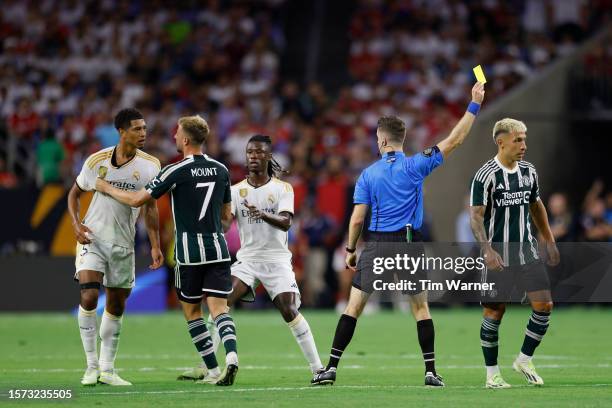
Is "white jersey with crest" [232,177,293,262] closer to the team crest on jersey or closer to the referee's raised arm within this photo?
the referee's raised arm

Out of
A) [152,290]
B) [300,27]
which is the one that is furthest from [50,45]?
[152,290]

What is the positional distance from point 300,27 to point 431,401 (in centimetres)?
2464

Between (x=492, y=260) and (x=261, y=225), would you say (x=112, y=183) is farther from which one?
(x=492, y=260)

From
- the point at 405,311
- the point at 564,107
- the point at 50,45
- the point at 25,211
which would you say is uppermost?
the point at 50,45

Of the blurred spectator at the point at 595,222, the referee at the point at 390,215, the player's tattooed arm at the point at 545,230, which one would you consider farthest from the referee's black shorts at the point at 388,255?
the blurred spectator at the point at 595,222

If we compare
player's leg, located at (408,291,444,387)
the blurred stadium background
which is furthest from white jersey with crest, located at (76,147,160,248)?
the blurred stadium background

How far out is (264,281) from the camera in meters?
12.2

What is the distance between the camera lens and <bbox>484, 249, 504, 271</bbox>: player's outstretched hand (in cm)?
1131

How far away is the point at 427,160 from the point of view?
11.4m

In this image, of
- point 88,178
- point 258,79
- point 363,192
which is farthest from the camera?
point 258,79

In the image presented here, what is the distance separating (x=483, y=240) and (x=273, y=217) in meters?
1.93

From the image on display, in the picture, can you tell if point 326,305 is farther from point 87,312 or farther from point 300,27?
point 87,312

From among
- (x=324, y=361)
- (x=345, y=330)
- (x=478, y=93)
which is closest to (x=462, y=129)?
(x=478, y=93)

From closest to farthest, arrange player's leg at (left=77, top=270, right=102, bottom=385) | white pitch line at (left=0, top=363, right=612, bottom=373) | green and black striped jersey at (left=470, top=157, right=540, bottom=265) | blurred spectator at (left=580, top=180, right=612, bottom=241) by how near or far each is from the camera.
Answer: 1. green and black striped jersey at (left=470, top=157, right=540, bottom=265)
2. player's leg at (left=77, top=270, right=102, bottom=385)
3. white pitch line at (left=0, top=363, right=612, bottom=373)
4. blurred spectator at (left=580, top=180, right=612, bottom=241)
